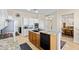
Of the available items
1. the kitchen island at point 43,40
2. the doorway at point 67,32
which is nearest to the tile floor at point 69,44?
the doorway at point 67,32

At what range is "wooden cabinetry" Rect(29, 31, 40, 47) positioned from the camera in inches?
88.7

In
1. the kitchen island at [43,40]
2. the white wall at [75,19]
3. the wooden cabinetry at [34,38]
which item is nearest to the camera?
the white wall at [75,19]

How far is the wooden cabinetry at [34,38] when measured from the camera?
7.39 feet

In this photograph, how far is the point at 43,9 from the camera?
81.0 inches

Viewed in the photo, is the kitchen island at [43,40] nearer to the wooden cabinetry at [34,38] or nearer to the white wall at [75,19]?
the wooden cabinetry at [34,38]

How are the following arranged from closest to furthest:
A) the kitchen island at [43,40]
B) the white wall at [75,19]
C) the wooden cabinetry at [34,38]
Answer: the white wall at [75,19] → the kitchen island at [43,40] → the wooden cabinetry at [34,38]

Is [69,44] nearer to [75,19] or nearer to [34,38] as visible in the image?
[75,19]

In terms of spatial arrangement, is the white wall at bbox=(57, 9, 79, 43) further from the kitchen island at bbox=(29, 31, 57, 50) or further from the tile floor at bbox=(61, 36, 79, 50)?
the kitchen island at bbox=(29, 31, 57, 50)

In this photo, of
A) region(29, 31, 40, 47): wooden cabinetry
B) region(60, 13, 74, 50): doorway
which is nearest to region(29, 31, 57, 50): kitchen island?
region(29, 31, 40, 47): wooden cabinetry

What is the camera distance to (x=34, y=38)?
233cm

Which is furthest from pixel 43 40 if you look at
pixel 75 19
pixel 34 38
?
pixel 75 19
